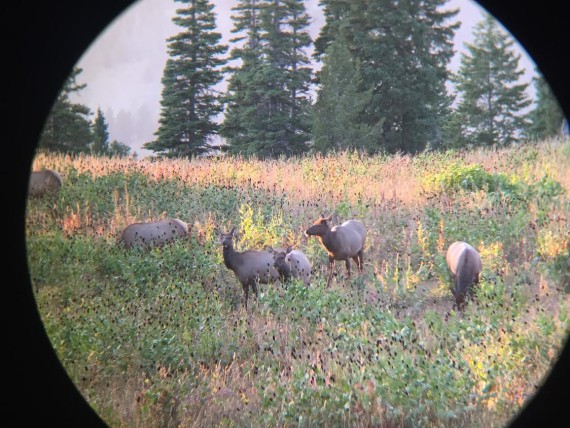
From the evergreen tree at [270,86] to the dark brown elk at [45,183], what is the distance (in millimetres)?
2940

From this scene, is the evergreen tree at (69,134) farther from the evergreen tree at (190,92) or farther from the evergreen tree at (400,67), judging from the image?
the evergreen tree at (400,67)

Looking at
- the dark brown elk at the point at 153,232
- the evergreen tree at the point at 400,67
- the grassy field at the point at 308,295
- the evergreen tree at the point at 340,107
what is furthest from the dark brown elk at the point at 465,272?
the evergreen tree at the point at 400,67

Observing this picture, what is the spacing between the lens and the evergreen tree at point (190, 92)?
25.1 ft

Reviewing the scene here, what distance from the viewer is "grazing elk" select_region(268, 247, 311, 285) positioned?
6922 millimetres

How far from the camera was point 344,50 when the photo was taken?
10.1 m

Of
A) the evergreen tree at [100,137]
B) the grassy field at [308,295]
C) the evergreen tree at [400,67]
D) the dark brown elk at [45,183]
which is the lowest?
the grassy field at [308,295]

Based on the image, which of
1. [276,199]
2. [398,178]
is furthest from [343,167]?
[276,199]

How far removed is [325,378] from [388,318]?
150 cm

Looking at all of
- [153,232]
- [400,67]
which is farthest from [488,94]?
[153,232]

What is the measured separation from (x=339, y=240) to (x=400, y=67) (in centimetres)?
581

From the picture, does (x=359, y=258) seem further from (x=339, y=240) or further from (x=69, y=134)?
(x=69, y=134)

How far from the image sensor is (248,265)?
23.1ft

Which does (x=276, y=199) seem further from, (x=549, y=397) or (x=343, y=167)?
(x=549, y=397)

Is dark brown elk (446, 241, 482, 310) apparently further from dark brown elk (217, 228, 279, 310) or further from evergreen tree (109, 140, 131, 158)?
evergreen tree (109, 140, 131, 158)
